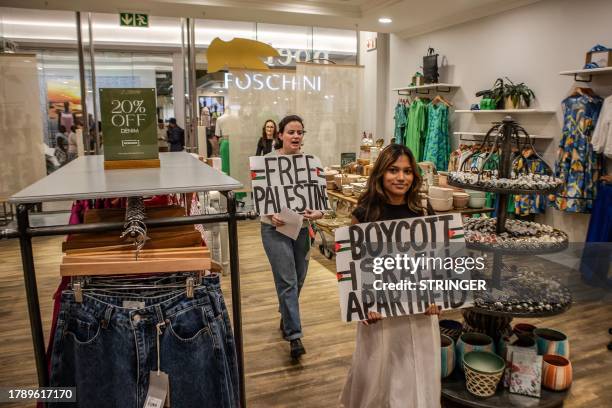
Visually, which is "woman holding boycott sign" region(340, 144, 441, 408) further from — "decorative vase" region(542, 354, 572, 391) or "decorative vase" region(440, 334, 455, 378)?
"decorative vase" region(542, 354, 572, 391)

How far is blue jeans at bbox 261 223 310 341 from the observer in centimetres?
308

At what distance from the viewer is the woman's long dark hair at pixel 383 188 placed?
2150mm

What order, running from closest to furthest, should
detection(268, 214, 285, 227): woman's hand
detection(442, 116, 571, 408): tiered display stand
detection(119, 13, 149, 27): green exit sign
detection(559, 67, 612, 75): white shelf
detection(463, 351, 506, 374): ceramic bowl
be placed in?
detection(442, 116, 571, 408): tiered display stand
detection(463, 351, 506, 374): ceramic bowl
detection(268, 214, 285, 227): woman's hand
detection(559, 67, 612, 75): white shelf
detection(119, 13, 149, 27): green exit sign

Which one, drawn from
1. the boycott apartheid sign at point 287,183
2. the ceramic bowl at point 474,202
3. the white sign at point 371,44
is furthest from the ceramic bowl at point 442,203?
the white sign at point 371,44

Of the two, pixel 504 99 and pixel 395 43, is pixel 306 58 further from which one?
pixel 504 99

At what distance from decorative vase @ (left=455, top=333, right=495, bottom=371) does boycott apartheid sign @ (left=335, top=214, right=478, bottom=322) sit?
2.79 feet

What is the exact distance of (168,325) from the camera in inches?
52.3

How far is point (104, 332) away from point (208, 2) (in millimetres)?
5628

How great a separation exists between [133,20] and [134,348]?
22.6 feet

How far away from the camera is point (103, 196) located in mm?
1242

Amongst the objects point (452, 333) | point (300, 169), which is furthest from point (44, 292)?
point (452, 333)

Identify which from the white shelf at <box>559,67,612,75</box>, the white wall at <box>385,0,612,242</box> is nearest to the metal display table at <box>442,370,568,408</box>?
the white wall at <box>385,0,612,242</box>

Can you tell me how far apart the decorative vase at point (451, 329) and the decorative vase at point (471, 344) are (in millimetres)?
175

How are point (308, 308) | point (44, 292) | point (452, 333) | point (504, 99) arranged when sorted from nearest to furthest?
point (452, 333), point (308, 308), point (44, 292), point (504, 99)
